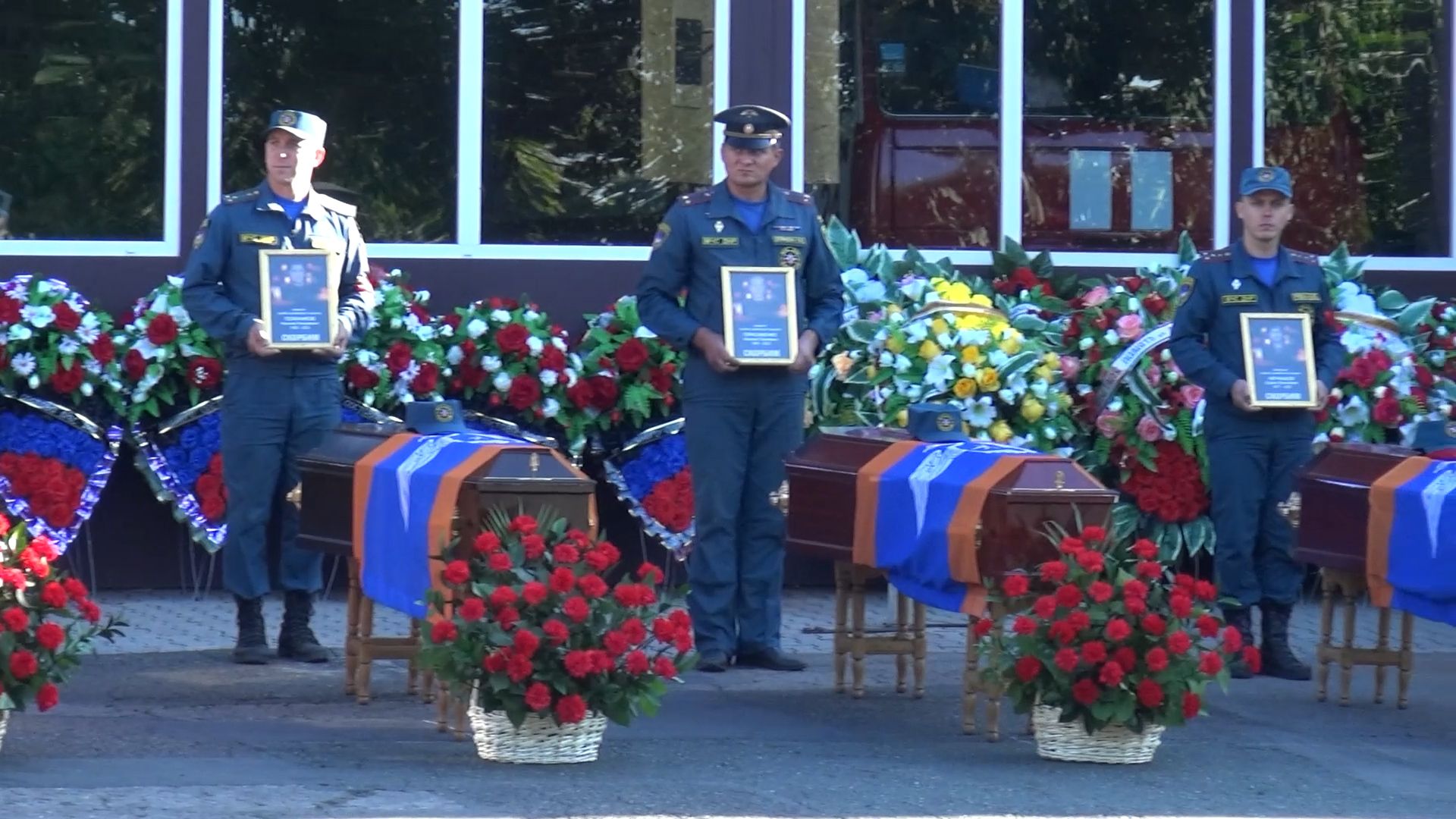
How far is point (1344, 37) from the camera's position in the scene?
39.9 ft

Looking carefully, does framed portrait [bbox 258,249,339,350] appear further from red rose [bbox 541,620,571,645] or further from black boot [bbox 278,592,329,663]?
red rose [bbox 541,620,571,645]

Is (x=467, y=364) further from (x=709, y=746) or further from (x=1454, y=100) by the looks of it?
(x=1454, y=100)

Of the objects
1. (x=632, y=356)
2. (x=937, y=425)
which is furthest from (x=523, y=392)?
(x=937, y=425)

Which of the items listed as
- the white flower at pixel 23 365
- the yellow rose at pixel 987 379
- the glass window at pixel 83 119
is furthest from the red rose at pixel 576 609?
the glass window at pixel 83 119

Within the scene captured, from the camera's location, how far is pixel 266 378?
8.93 m

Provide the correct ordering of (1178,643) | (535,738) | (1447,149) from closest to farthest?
(535,738) < (1178,643) < (1447,149)

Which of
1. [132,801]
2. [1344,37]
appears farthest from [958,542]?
[1344,37]

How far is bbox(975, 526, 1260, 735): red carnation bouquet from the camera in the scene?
7.03m

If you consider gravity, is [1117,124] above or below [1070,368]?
above

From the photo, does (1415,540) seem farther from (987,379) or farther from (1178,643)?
(987,379)

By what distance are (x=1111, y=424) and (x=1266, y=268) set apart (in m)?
1.89

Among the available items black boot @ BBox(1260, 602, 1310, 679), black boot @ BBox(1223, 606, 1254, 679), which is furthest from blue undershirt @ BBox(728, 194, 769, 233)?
black boot @ BBox(1260, 602, 1310, 679)

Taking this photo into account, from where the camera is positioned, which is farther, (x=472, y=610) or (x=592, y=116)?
(x=592, y=116)

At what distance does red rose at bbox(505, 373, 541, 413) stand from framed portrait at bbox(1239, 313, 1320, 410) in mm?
3193
